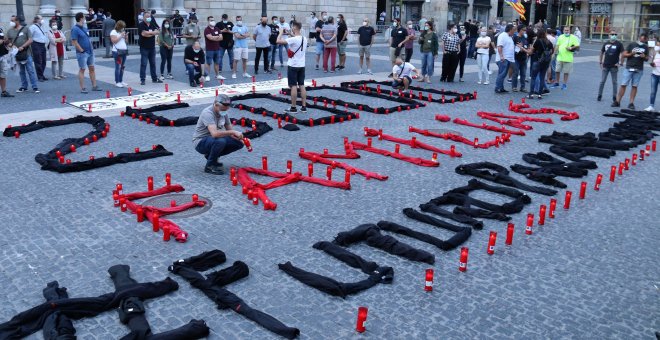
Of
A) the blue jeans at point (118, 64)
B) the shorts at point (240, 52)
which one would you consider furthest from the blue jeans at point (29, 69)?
the shorts at point (240, 52)

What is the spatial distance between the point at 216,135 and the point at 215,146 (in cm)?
18

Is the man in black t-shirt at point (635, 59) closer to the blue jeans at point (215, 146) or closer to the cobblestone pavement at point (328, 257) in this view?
the cobblestone pavement at point (328, 257)

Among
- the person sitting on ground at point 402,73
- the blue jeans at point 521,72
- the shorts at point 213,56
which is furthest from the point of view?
the shorts at point 213,56

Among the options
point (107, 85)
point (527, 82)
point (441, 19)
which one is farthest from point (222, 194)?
point (441, 19)

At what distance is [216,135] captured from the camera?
8805 mm

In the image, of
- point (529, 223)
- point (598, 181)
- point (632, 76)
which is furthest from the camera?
point (632, 76)

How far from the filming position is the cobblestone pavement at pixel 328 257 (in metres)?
5.13

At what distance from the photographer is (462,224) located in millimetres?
7375

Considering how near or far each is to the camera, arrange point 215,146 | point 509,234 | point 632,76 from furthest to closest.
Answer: point 632,76, point 215,146, point 509,234

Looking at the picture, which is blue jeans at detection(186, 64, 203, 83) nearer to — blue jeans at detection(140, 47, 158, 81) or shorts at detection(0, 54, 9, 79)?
blue jeans at detection(140, 47, 158, 81)

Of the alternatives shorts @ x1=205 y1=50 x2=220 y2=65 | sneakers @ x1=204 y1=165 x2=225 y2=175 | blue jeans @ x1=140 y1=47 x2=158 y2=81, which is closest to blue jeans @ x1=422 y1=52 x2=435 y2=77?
shorts @ x1=205 y1=50 x2=220 y2=65

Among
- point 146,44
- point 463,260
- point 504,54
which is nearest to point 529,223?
point 463,260

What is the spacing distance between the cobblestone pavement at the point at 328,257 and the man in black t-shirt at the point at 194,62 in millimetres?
6802

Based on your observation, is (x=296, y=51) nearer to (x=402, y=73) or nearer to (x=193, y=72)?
(x=402, y=73)
